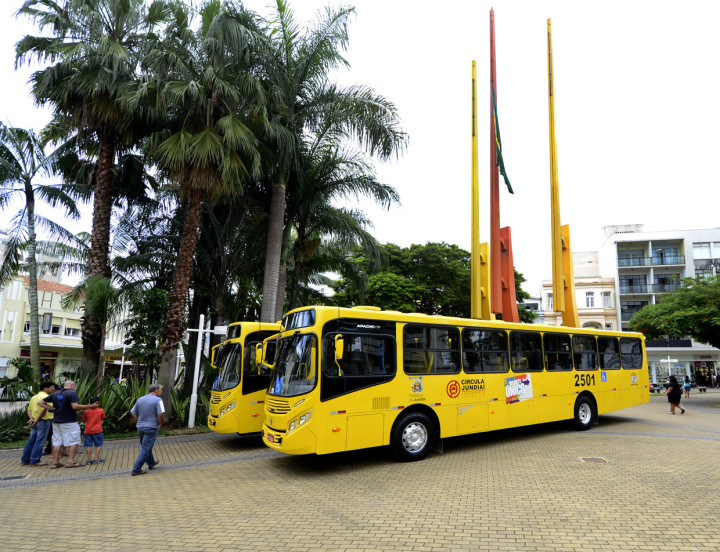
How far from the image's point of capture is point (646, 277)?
4678 cm

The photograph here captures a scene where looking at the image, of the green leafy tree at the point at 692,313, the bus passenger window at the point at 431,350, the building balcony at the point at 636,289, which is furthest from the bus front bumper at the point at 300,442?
the building balcony at the point at 636,289

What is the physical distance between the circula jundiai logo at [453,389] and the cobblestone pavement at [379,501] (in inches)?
48.2

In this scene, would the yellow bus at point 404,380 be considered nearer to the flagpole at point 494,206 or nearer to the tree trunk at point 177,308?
the tree trunk at point 177,308

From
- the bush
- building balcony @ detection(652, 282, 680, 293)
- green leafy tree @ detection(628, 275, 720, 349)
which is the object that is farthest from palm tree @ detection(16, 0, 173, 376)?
building balcony @ detection(652, 282, 680, 293)

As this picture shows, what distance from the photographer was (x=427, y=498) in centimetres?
680

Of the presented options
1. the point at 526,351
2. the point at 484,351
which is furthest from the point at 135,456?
the point at 526,351

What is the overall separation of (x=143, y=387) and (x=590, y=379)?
40.2ft

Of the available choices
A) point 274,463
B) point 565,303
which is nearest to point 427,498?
point 274,463

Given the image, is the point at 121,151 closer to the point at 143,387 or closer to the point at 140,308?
the point at 140,308

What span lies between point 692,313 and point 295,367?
69.8ft

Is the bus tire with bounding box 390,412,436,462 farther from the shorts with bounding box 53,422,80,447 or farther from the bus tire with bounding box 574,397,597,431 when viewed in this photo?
the shorts with bounding box 53,422,80,447

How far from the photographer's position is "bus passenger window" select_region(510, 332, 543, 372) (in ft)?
36.3

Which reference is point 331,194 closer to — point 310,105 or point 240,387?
point 310,105

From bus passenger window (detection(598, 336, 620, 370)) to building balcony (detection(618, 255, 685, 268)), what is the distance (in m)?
37.8
